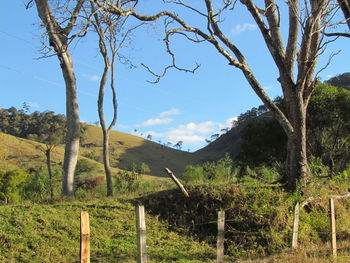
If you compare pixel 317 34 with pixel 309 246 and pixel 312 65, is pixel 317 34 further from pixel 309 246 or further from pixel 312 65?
pixel 309 246

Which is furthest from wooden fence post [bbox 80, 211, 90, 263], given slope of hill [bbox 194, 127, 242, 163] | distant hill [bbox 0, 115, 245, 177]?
slope of hill [bbox 194, 127, 242, 163]

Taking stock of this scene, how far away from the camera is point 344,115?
22.0 metres

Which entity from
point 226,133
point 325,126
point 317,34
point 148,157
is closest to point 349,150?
point 325,126

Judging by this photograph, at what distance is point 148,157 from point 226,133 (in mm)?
26431

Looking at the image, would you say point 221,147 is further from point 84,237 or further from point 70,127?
point 84,237

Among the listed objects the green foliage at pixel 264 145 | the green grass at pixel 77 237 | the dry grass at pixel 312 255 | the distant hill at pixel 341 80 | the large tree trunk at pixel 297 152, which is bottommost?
the dry grass at pixel 312 255

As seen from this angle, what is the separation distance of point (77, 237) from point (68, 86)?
6.02 meters

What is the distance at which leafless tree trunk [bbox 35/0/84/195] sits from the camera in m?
11.7

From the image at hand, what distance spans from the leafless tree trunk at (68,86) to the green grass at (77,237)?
2.46 metres

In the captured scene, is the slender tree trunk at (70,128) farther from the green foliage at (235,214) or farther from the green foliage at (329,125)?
the green foliage at (329,125)

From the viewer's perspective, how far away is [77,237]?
7.66 meters

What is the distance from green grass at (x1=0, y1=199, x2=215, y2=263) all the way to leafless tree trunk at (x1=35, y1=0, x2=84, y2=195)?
2.46 metres

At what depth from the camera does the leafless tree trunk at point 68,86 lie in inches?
460

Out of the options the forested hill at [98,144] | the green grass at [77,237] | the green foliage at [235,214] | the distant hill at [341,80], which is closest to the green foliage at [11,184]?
the green grass at [77,237]
